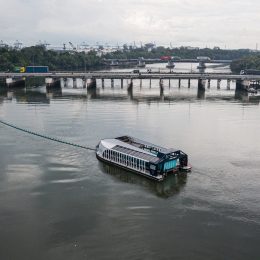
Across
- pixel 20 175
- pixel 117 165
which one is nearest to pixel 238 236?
pixel 117 165

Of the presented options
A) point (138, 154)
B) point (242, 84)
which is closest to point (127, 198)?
point (138, 154)

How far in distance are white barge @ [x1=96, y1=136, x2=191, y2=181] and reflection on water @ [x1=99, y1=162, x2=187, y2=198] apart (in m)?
0.52

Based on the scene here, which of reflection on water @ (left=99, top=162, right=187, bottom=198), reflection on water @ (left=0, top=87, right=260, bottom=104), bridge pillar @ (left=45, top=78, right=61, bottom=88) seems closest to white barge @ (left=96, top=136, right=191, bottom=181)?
reflection on water @ (left=99, top=162, right=187, bottom=198)

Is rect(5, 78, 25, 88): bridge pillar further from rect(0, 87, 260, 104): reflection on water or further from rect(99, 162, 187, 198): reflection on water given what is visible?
rect(99, 162, 187, 198): reflection on water

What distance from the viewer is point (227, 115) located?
7388cm

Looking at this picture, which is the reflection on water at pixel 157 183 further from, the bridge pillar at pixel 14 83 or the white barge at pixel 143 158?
the bridge pillar at pixel 14 83

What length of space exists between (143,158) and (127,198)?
6.18 metres

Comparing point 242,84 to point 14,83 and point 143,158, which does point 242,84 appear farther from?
point 143,158

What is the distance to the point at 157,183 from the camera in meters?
36.6

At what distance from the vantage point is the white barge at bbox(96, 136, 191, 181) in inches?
1462

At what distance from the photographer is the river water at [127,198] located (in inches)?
1007

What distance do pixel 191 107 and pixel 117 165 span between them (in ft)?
157

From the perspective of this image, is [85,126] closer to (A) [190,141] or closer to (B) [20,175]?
(A) [190,141]

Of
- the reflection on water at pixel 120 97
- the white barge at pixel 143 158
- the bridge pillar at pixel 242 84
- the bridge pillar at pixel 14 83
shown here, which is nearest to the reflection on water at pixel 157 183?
the white barge at pixel 143 158
